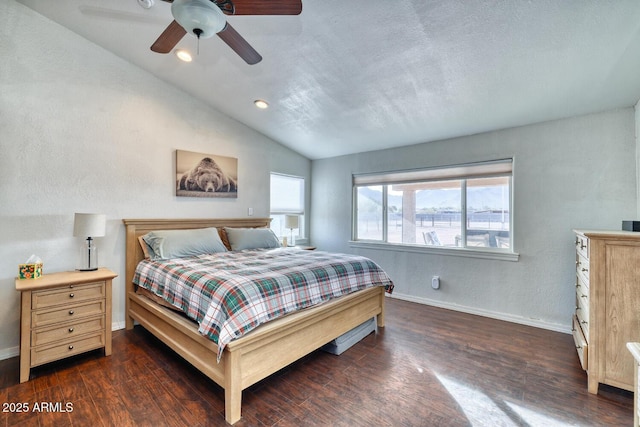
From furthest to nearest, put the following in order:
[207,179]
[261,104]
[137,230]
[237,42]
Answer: [207,179] < [261,104] < [137,230] < [237,42]

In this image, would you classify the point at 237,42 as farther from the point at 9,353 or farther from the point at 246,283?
the point at 9,353

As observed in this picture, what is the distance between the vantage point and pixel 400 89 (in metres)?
2.88

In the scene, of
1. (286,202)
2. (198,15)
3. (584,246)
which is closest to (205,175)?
(286,202)

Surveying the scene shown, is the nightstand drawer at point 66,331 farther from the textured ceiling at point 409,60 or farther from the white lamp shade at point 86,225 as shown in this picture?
the textured ceiling at point 409,60

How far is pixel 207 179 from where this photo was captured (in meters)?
3.85

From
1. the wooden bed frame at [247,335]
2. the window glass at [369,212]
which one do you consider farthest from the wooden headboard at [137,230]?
the window glass at [369,212]

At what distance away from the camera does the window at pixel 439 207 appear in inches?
140

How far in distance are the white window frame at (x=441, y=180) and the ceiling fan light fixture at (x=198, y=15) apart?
126 inches

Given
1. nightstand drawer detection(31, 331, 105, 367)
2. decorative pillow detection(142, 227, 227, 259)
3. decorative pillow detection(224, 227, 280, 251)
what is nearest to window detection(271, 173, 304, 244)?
decorative pillow detection(224, 227, 280, 251)

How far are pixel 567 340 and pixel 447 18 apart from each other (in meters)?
3.20

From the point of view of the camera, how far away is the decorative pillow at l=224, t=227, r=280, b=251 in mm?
3674

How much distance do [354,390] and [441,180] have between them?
9.58 ft

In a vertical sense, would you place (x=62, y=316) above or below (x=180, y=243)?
below

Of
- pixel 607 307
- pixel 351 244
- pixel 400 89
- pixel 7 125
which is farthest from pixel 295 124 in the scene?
pixel 607 307
